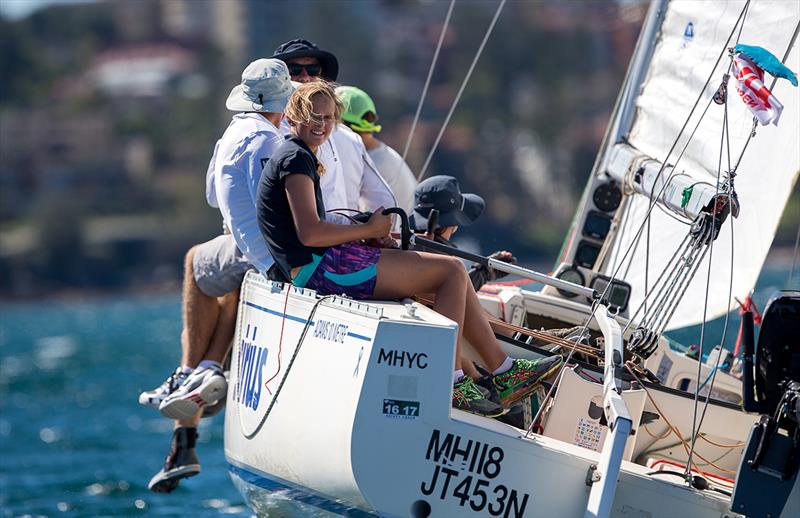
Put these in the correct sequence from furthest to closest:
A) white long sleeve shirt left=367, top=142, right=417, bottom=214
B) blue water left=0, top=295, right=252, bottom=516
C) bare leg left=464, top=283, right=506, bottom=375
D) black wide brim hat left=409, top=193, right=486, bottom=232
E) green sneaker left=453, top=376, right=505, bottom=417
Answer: blue water left=0, top=295, right=252, bottom=516 < white long sleeve shirt left=367, top=142, right=417, bottom=214 < black wide brim hat left=409, top=193, right=486, bottom=232 < bare leg left=464, top=283, right=506, bottom=375 < green sneaker left=453, top=376, right=505, bottom=417

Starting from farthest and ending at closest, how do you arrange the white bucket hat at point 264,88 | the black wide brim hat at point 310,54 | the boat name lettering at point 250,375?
the black wide brim hat at point 310,54
the white bucket hat at point 264,88
the boat name lettering at point 250,375

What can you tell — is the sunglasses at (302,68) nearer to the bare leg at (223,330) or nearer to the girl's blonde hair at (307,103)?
the bare leg at (223,330)

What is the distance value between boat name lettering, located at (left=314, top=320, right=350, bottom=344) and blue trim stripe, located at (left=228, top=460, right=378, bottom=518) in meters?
0.56

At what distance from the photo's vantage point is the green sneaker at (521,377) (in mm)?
5070

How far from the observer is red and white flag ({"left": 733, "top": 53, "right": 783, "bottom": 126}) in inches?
191

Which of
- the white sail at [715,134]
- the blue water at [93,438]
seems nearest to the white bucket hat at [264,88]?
the white sail at [715,134]

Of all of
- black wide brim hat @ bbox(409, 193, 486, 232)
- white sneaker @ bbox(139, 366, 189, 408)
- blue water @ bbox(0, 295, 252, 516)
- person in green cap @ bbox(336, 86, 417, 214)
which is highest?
person in green cap @ bbox(336, 86, 417, 214)

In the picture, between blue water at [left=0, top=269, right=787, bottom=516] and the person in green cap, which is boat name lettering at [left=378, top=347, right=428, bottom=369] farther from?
blue water at [left=0, top=269, right=787, bottom=516]

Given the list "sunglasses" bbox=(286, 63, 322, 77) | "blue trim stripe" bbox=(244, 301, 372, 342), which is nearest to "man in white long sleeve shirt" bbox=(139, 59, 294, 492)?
"blue trim stripe" bbox=(244, 301, 372, 342)

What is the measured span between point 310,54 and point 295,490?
2.35m

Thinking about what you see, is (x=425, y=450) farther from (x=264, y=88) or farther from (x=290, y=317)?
(x=264, y=88)

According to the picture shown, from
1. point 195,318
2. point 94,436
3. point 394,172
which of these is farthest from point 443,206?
point 94,436

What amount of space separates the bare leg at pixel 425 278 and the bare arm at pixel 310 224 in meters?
0.19

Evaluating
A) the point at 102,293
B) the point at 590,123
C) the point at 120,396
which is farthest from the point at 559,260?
the point at 590,123
